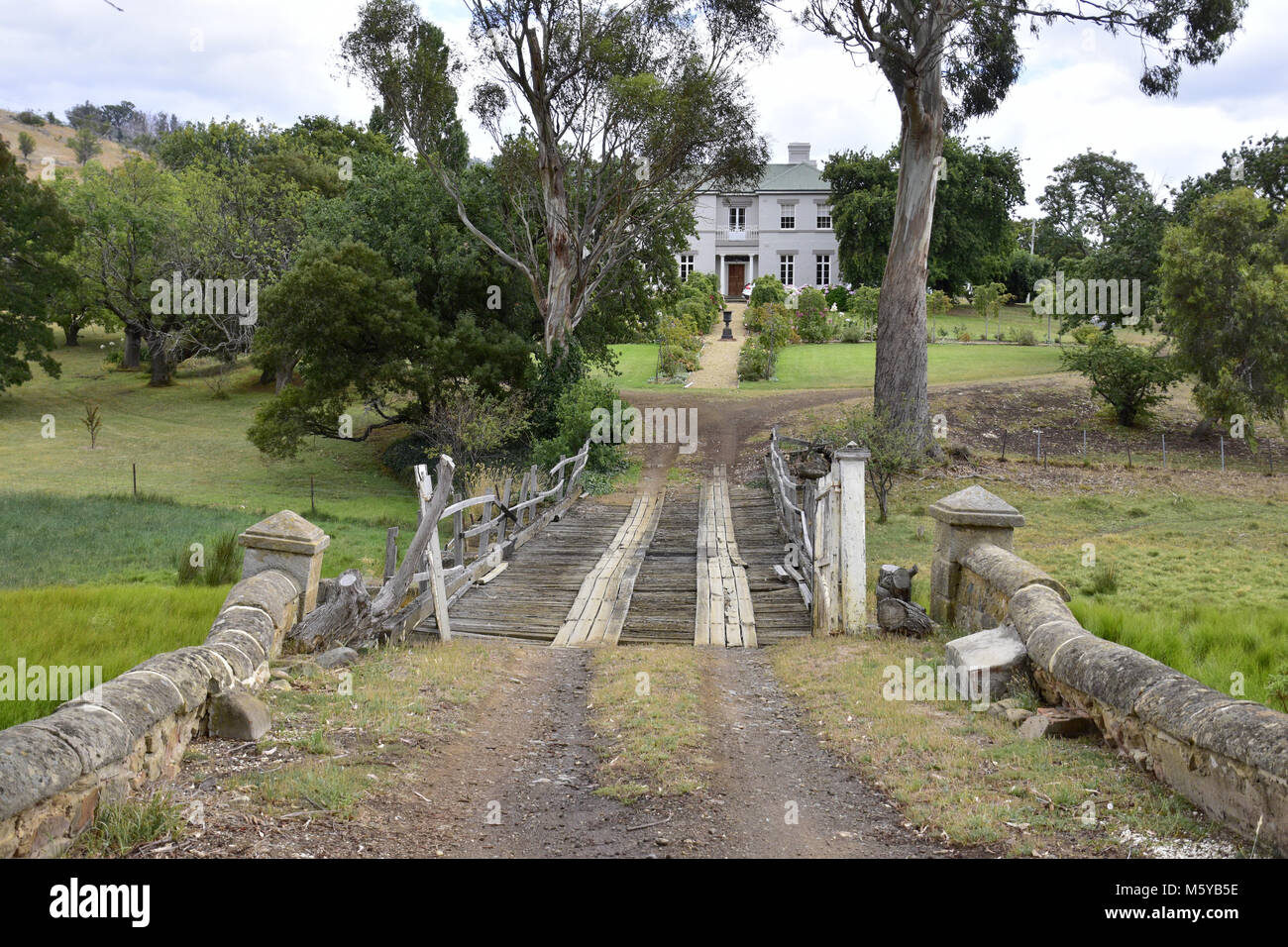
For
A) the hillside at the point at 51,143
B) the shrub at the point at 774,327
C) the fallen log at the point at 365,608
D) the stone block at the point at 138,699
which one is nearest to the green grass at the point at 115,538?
the fallen log at the point at 365,608

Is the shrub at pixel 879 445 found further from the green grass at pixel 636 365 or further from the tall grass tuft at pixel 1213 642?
the green grass at pixel 636 365

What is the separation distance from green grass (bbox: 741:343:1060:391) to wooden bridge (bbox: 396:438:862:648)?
18017 mm

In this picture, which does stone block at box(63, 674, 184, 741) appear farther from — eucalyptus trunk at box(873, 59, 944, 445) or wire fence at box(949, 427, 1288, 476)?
wire fence at box(949, 427, 1288, 476)

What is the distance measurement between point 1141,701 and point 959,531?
409cm

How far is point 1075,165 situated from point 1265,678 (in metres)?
67.0

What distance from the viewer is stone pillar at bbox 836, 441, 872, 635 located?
950 cm

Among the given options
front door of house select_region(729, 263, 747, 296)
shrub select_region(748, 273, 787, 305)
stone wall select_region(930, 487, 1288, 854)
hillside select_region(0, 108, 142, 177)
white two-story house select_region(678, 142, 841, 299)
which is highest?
hillside select_region(0, 108, 142, 177)

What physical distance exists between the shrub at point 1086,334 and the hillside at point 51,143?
10829 cm

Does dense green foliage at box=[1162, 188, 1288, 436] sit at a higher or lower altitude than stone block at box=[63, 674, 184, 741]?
higher

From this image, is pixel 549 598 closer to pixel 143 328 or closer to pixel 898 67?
pixel 898 67

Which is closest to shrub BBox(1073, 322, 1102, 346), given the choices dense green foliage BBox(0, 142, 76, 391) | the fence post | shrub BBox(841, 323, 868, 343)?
shrub BBox(841, 323, 868, 343)

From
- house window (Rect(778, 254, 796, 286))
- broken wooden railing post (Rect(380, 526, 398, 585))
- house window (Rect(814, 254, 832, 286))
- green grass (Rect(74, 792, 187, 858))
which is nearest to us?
green grass (Rect(74, 792, 187, 858))

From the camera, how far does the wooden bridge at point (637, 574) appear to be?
33.8ft
